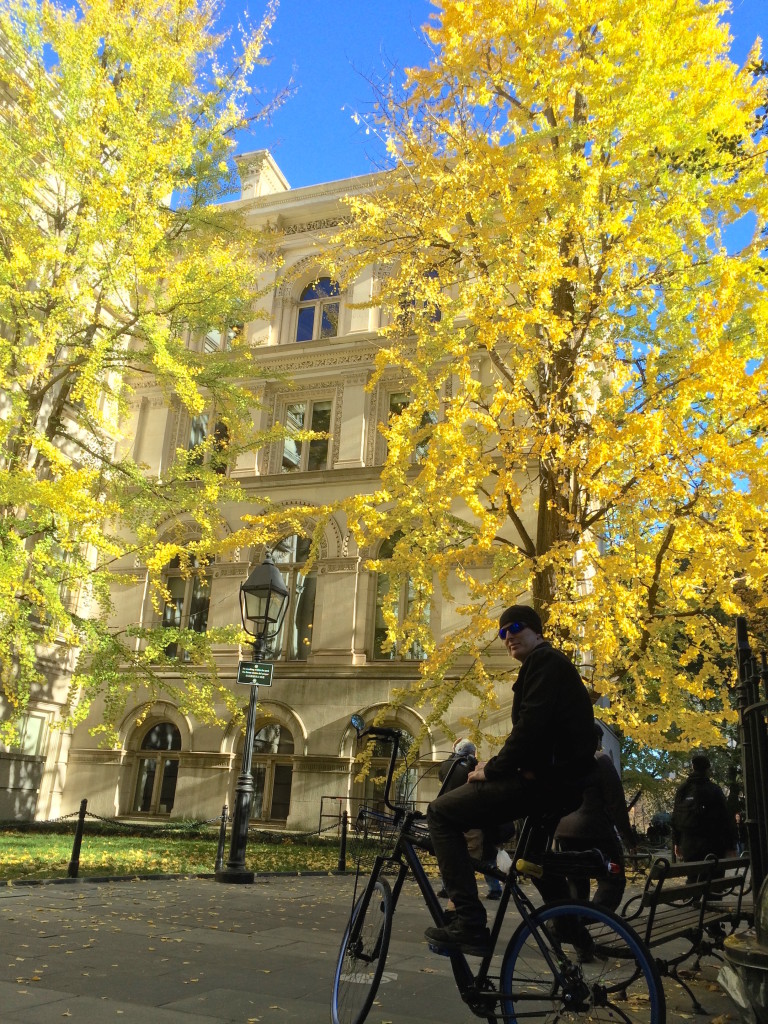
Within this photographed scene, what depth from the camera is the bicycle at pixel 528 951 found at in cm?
316

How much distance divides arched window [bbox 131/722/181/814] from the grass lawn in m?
2.69

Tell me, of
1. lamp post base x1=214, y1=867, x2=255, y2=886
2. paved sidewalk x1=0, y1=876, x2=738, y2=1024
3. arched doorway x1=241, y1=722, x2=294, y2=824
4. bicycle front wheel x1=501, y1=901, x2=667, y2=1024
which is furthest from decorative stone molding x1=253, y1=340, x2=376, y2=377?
bicycle front wheel x1=501, y1=901, x2=667, y2=1024

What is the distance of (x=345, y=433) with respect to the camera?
72.0 ft

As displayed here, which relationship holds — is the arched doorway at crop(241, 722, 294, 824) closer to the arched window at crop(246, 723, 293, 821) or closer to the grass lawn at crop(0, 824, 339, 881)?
the arched window at crop(246, 723, 293, 821)

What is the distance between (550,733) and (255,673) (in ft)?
25.9

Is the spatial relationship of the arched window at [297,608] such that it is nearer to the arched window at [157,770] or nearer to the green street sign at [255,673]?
the arched window at [157,770]

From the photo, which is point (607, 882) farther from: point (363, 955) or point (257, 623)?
point (257, 623)

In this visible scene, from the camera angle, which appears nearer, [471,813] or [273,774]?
[471,813]

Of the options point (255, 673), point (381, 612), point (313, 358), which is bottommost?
point (255, 673)

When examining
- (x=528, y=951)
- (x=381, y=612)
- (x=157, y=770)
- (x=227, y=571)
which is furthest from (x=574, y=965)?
(x=157, y=770)

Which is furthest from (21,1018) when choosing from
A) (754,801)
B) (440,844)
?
(754,801)

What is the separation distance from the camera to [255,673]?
11102mm

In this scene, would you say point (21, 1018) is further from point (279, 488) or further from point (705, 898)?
point (279, 488)

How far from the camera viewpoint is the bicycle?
3164 millimetres
